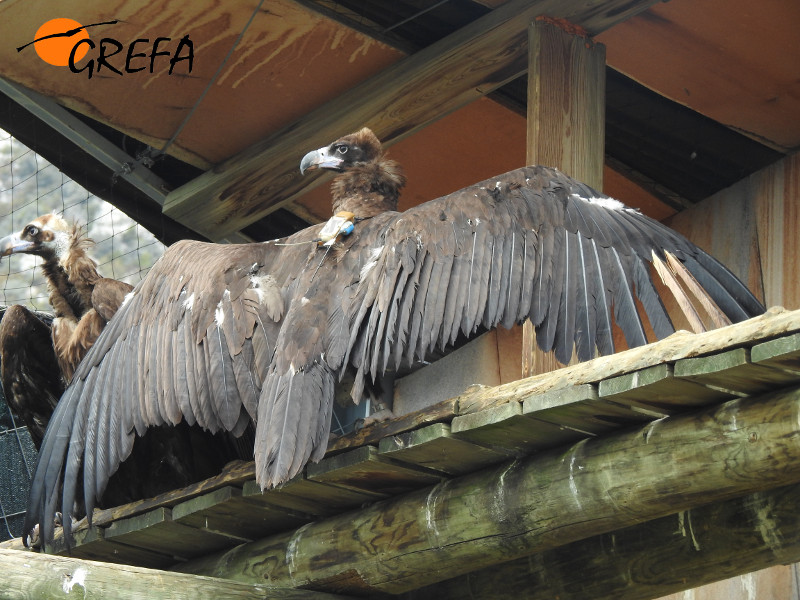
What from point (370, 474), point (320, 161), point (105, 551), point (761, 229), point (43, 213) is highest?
point (43, 213)

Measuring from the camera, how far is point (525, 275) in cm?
471

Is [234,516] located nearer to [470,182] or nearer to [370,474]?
[370,474]

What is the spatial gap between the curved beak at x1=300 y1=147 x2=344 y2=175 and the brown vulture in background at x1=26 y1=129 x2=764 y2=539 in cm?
68

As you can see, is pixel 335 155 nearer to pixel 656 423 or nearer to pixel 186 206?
pixel 186 206

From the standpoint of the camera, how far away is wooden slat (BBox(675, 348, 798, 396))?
3410mm

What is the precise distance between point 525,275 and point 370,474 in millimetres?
885

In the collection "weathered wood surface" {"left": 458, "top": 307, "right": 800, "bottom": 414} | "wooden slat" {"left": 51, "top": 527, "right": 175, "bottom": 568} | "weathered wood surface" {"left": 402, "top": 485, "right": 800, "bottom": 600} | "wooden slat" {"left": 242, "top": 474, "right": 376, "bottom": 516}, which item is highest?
"weathered wood surface" {"left": 458, "top": 307, "right": 800, "bottom": 414}

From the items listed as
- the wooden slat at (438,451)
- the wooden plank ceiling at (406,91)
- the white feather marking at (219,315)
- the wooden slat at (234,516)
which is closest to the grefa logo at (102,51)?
the wooden plank ceiling at (406,91)

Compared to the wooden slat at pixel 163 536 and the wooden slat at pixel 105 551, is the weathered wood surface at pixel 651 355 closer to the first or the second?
the wooden slat at pixel 163 536

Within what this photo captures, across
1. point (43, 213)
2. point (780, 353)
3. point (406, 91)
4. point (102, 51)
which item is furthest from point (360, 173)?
point (43, 213)

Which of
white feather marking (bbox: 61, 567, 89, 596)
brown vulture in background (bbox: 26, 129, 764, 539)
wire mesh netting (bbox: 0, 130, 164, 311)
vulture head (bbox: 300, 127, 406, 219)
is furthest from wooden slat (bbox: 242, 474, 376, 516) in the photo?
wire mesh netting (bbox: 0, 130, 164, 311)

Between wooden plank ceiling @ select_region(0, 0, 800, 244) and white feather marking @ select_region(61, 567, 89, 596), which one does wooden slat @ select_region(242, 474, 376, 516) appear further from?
wooden plank ceiling @ select_region(0, 0, 800, 244)

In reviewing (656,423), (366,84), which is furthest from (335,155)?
(656,423)

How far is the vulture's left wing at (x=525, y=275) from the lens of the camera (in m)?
4.60
